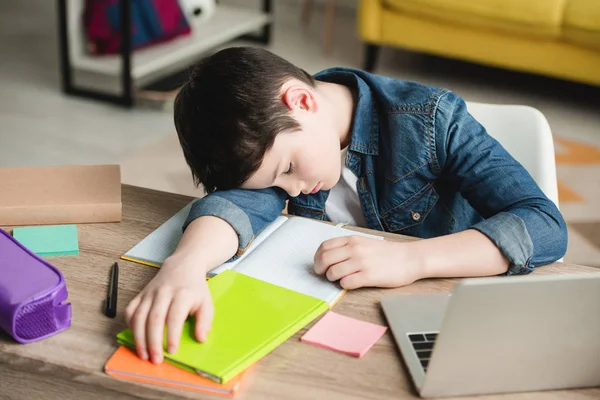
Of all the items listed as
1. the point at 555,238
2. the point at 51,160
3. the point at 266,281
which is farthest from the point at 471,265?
the point at 51,160

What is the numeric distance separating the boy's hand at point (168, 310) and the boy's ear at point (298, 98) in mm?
287

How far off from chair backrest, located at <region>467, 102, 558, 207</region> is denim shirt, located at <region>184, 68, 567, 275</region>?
115 mm

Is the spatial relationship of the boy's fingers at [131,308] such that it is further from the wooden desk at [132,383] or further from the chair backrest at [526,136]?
the chair backrest at [526,136]

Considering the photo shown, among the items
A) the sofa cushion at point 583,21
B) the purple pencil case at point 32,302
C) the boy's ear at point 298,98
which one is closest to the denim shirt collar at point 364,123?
the boy's ear at point 298,98

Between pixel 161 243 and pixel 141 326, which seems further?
pixel 161 243

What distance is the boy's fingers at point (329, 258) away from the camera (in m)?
0.85

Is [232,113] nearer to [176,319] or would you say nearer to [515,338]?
[176,319]

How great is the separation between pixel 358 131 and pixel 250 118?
0.21 metres

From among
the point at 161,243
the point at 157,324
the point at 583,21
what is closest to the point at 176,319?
the point at 157,324

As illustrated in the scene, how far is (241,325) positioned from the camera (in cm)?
75

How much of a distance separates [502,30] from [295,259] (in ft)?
8.13

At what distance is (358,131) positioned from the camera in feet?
3.65

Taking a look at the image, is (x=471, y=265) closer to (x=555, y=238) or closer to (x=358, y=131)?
(x=555, y=238)

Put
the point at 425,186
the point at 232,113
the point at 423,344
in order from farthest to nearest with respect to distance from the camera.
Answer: the point at 425,186 → the point at 232,113 → the point at 423,344
